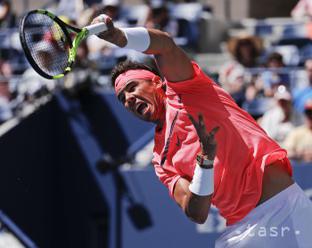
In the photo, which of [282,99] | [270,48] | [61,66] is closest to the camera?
[61,66]

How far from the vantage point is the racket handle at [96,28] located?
3562 mm

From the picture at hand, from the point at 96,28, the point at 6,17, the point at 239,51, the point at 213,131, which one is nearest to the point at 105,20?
the point at 96,28

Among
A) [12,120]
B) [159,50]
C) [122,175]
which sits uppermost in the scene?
[159,50]

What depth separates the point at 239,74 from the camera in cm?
834

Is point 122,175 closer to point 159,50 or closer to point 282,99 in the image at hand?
point 282,99

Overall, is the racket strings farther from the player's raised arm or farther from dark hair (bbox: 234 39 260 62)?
dark hair (bbox: 234 39 260 62)

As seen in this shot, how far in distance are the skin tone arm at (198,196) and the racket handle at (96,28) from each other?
0.56 meters

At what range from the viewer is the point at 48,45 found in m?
3.86

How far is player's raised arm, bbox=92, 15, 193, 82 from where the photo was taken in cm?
371

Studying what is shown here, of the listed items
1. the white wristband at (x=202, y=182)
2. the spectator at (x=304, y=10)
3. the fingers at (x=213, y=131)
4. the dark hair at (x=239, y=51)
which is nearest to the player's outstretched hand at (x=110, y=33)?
the fingers at (x=213, y=131)

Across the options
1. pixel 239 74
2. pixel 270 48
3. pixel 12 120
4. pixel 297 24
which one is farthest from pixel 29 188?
pixel 297 24

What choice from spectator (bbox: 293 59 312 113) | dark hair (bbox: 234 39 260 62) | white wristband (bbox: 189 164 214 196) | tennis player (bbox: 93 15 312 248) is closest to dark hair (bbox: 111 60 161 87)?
tennis player (bbox: 93 15 312 248)

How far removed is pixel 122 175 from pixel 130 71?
410 centimetres

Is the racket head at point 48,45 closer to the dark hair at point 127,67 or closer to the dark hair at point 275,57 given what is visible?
the dark hair at point 127,67
